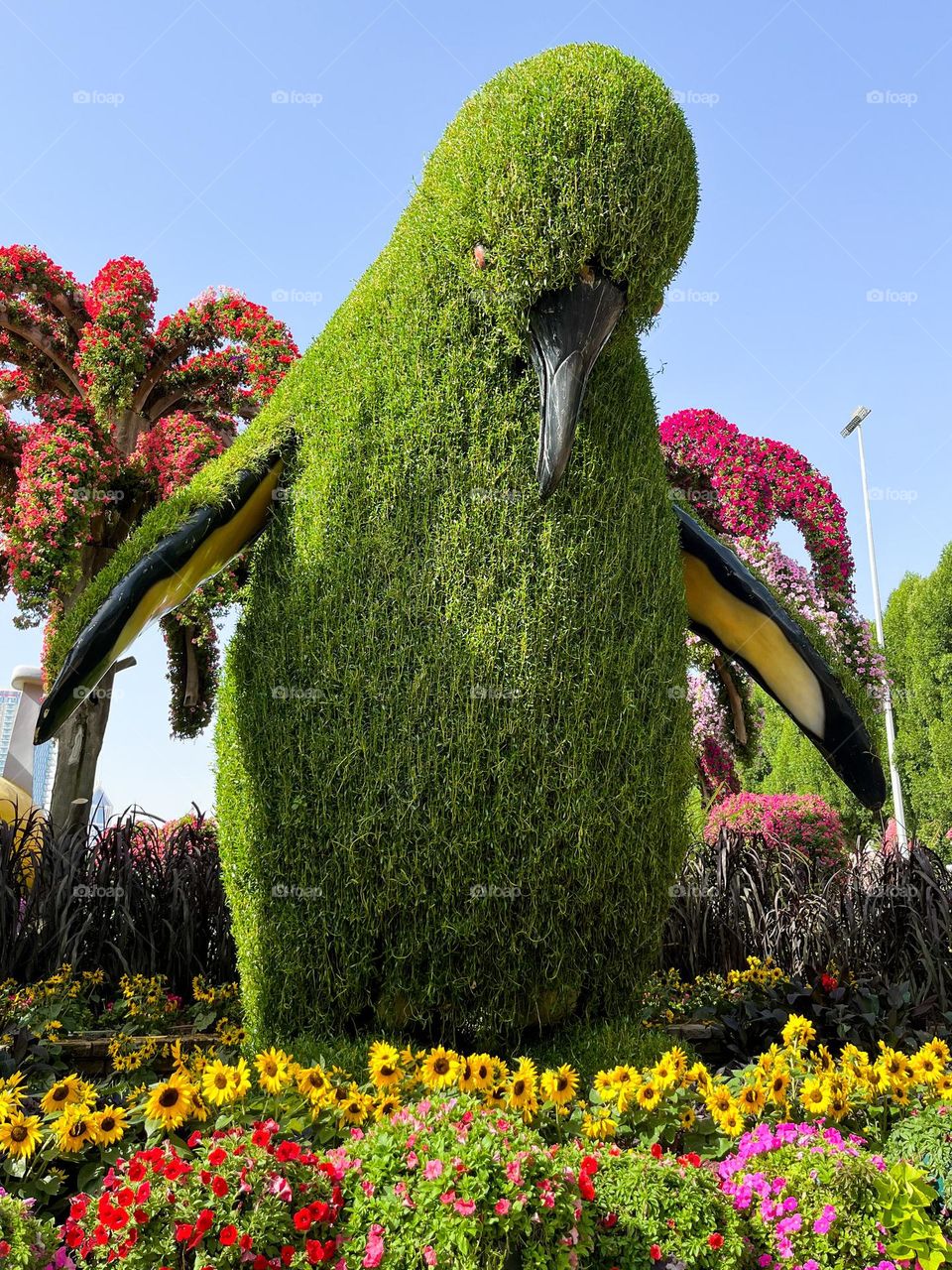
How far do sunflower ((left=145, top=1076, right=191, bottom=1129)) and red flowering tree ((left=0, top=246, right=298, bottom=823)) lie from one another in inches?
202

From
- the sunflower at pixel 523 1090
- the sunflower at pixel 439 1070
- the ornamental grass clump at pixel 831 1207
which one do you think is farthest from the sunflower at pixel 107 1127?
the ornamental grass clump at pixel 831 1207

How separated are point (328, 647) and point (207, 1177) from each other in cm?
132

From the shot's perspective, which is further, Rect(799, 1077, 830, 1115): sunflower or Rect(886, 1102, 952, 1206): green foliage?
Rect(799, 1077, 830, 1115): sunflower

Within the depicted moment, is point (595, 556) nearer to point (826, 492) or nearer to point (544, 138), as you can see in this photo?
point (544, 138)

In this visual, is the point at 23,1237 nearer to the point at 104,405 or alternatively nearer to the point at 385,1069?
the point at 385,1069

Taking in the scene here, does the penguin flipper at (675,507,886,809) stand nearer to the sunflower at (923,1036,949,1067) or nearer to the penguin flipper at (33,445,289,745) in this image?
the sunflower at (923,1036,949,1067)

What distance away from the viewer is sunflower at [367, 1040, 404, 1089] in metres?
2.16

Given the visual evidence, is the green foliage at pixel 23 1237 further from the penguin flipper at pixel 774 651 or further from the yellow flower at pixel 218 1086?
the penguin flipper at pixel 774 651

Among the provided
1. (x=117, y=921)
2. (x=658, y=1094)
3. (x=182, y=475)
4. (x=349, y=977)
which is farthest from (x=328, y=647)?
(x=182, y=475)

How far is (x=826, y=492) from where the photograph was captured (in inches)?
364

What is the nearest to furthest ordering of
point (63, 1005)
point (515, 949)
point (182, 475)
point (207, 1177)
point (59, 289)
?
point (207, 1177) → point (515, 949) → point (63, 1005) → point (182, 475) → point (59, 289)
